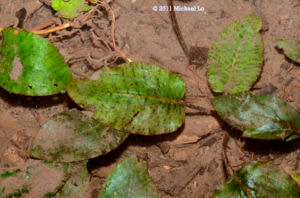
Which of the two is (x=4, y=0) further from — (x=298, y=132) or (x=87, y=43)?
(x=298, y=132)

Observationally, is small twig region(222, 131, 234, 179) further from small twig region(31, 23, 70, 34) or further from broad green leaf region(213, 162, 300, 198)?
small twig region(31, 23, 70, 34)

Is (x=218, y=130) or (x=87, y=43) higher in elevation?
(x=87, y=43)

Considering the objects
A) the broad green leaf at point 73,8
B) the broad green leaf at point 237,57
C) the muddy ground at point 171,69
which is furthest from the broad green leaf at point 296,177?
the broad green leaf at point 73,8

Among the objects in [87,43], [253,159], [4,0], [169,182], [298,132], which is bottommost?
[169,182]

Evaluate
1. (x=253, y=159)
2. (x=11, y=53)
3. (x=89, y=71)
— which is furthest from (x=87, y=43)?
(x=253, y=159)

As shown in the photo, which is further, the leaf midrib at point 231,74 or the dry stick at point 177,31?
the dry stick at point 177,31

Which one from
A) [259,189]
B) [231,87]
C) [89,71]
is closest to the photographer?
[259,189]

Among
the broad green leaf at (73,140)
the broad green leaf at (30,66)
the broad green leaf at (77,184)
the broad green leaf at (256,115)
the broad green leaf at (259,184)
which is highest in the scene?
the broad green leaf at (30,66)

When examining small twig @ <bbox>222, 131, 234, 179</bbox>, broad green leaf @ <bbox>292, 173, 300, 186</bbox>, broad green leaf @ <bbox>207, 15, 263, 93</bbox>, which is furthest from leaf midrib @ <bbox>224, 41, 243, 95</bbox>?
broad green leaf @ <bbox>292, 173, 300, 186</bbox>

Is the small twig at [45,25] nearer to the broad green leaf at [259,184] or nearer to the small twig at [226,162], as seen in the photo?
the small twig at [226,162]
